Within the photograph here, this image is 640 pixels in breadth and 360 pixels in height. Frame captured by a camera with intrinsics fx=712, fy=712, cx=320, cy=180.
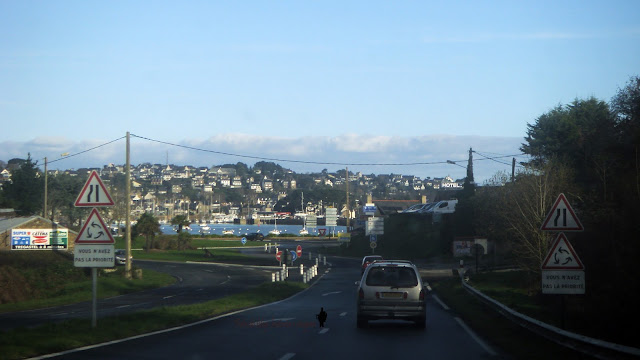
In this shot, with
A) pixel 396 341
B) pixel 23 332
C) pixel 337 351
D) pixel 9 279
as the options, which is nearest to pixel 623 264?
pixel 396 341

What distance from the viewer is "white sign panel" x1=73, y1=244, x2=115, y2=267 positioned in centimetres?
1498

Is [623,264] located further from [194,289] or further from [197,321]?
[194,289]

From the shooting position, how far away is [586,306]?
59.8ft

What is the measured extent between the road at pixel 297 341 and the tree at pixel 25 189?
200 ft

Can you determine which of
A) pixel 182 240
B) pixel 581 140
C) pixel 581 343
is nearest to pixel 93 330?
pixel 581 343

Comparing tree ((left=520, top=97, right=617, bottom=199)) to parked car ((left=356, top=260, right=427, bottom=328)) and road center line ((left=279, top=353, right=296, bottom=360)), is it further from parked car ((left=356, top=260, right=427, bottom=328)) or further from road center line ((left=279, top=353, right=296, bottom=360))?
road center line ((left=279, top=353, right=296, bottom=360))

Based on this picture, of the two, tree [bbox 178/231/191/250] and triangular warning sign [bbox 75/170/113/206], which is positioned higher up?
triangular warning sign [bbox 75/170/113/206]

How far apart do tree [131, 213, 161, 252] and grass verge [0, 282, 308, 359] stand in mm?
56801

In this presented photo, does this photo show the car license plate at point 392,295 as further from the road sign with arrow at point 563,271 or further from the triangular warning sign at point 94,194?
the triangular warning sign at point 94,194

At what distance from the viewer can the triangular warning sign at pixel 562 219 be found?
14133 mm

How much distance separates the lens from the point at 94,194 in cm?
1516

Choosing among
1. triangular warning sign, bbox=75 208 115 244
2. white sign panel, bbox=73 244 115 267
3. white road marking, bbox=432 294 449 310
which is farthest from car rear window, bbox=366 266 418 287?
white road marking, bbox=432 294 449 310

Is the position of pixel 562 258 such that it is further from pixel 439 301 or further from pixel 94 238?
pixel 439 301

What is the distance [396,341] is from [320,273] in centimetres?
4056
